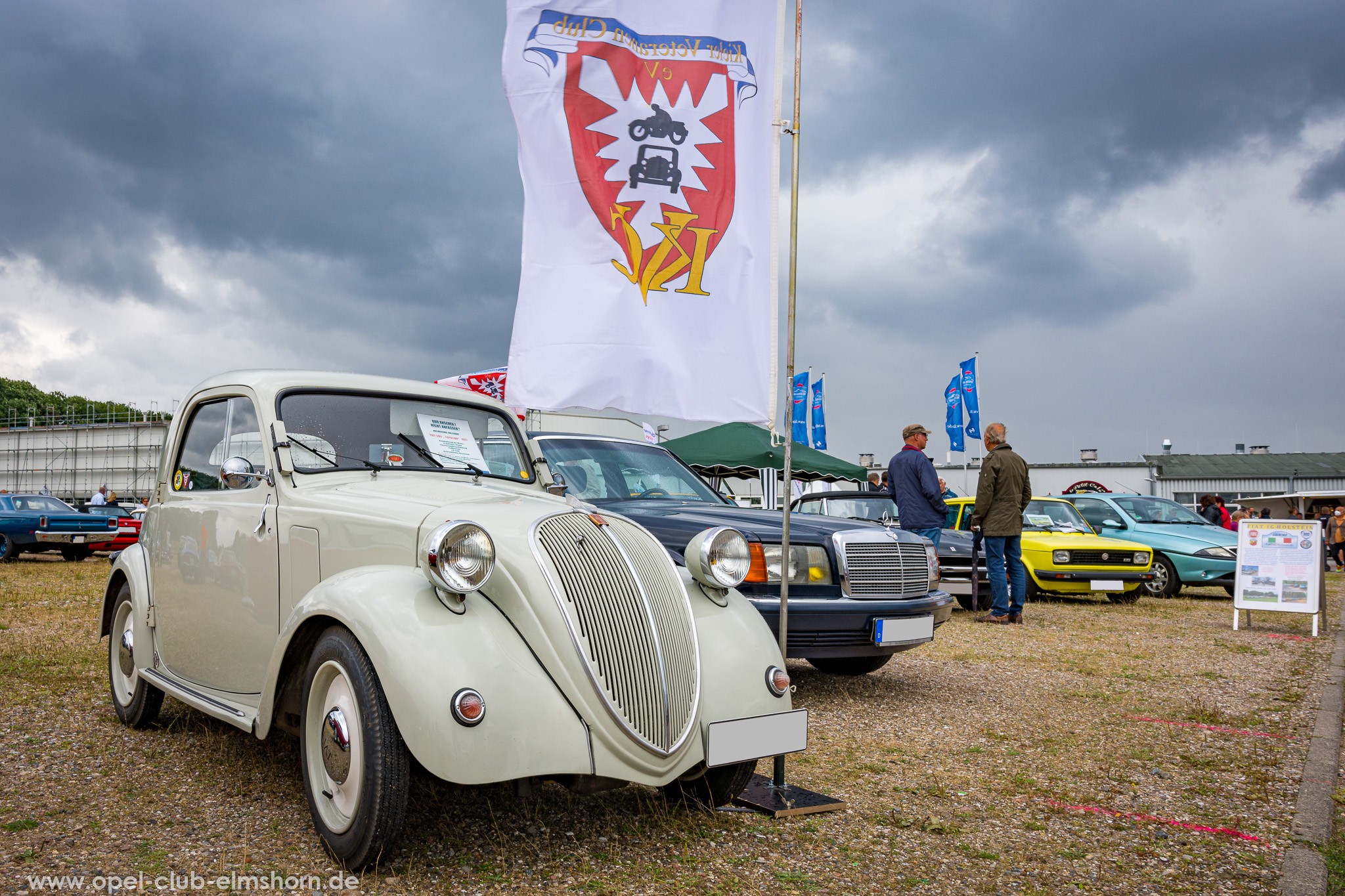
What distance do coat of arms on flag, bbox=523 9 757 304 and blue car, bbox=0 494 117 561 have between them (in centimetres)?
1626

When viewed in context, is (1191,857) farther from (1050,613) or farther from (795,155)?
(1050,613)

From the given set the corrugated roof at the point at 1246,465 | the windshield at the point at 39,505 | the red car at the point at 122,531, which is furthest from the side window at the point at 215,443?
the corrugated roof at the point at 1246,465

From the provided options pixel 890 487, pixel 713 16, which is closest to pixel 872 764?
pixel 713 16

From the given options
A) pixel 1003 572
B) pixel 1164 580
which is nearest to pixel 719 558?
pixel 1003 572

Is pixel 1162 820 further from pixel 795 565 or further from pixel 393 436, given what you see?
pixel 393 436

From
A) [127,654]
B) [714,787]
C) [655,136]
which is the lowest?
[714,787]

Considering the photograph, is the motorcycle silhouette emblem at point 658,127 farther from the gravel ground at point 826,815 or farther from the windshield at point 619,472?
the gravel ground at point 826,815

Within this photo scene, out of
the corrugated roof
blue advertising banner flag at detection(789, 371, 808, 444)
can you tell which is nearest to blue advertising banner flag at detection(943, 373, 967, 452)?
blue advertising banner flag at detection(789, 371, 808, 444)

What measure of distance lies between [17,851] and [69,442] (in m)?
62.0

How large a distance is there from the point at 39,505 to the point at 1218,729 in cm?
1951

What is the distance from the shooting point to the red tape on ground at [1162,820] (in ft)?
11.2

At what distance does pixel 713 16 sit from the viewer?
4.47m

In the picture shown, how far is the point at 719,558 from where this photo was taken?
3461 millimetres

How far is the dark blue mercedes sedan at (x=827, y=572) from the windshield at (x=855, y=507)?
5.18 m
